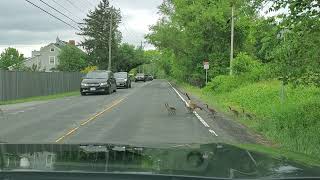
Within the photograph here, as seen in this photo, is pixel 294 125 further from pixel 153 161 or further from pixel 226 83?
pixel 226 83

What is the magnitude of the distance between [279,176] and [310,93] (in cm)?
2128

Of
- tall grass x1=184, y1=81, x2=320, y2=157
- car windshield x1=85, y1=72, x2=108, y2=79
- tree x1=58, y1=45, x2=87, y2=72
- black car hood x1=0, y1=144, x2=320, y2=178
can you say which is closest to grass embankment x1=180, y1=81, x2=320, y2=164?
tall grass x1=184, y1=81, x2=320, y2=157

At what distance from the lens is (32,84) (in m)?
38.4

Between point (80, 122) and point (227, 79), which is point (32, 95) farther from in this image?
point (80, 122)

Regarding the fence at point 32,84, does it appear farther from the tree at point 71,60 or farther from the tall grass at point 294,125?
the tree at point 71,60

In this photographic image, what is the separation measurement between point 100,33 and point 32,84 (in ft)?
185

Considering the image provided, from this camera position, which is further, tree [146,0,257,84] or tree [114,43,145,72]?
tree [114,43,145,72]

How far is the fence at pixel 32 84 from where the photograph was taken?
33.5m

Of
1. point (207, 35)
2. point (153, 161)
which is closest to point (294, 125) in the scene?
point (153, 161)

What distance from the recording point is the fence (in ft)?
110

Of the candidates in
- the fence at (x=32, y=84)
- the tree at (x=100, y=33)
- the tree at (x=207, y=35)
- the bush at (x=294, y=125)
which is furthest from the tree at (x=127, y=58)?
the bush at (x=294, y=125)

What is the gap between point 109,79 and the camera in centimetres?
4091

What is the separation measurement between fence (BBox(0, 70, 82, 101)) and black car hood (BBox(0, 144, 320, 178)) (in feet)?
96.0

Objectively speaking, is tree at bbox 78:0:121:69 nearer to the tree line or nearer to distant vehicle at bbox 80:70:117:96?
the tree line
